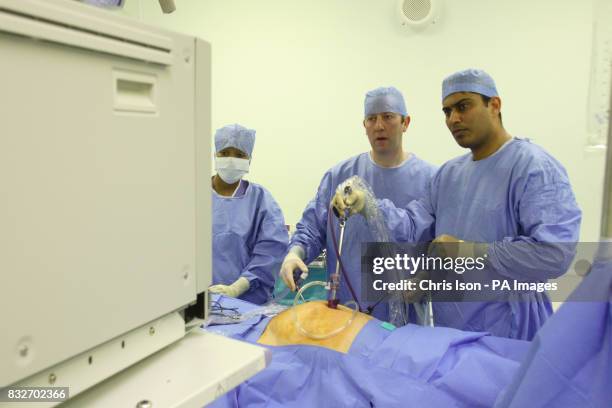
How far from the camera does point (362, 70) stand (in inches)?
112

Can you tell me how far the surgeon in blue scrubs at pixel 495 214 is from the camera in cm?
128

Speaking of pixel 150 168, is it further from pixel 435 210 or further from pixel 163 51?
pixel 435 210

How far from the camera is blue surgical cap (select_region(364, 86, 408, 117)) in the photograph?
1.85 metres

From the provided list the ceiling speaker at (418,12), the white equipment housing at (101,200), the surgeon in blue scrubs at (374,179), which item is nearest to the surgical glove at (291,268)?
the surgeon in blue scrubs at (374,179)

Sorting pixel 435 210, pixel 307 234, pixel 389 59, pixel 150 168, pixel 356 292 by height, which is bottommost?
pixel 356 292

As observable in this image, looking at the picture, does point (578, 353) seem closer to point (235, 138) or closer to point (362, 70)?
point (235, 138)

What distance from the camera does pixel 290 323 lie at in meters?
1.24

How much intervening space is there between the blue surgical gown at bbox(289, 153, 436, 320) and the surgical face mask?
1.45ft

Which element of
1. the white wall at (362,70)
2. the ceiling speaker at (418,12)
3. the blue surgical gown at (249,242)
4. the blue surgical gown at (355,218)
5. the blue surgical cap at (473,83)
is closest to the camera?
the blue surgical cap at (473,83)

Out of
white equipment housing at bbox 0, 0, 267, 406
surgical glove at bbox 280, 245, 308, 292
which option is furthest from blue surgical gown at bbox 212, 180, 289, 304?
white equipment housing at bbox 0, 0, 267, 406

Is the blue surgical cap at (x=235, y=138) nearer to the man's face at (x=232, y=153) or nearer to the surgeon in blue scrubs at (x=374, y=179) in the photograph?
the man's face at (x=232, y=153)

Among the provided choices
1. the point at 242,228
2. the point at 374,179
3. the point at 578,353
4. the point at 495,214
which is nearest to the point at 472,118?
the point at 495,214

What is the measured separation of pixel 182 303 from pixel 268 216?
61.2 inches

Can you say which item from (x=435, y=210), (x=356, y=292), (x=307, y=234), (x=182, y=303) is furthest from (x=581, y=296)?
(x=307, y=234)
